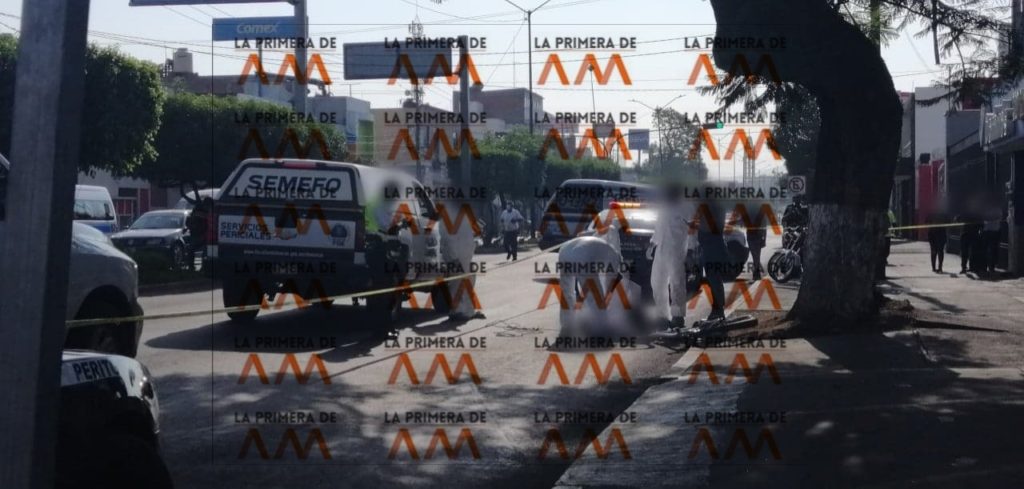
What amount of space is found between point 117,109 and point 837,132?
56.7ft

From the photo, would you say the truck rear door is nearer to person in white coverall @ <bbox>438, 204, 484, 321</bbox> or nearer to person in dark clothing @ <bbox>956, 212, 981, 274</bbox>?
person in white coverall @ <bbox>438, 204, 484, 321</bbox>

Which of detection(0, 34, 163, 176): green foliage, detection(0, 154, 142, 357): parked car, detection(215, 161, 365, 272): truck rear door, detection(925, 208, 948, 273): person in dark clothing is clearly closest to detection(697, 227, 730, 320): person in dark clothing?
detection(215, 161, 365, 272): truck rear door

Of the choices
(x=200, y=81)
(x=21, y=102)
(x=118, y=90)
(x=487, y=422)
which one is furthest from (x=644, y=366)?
(x=200, y=81)

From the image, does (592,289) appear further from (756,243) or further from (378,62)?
(378,62)

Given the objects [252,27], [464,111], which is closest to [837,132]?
[464,111]

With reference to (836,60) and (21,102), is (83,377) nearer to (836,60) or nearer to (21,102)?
(21,102)

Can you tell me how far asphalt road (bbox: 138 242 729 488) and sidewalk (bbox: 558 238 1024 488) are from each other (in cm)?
45

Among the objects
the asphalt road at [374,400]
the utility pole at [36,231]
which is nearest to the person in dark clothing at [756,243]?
the asphalt road at [374,400]

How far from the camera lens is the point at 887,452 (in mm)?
6812

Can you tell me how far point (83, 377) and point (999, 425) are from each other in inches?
220

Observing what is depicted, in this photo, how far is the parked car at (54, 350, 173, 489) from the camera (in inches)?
165

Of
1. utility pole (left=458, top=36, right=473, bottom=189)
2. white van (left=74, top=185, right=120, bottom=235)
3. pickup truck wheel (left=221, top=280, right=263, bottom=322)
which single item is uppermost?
utility pole (left=458, top=36, right=473, bottom=189)

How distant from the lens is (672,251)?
45.0 feet

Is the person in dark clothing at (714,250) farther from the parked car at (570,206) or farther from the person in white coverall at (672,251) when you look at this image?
the parked car at (570,206)
